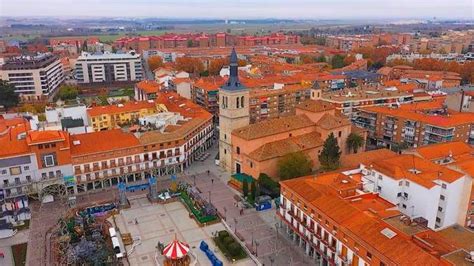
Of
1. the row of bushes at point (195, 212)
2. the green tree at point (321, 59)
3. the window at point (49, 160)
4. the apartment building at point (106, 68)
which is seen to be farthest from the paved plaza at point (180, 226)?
the green tree at point (321, 59)

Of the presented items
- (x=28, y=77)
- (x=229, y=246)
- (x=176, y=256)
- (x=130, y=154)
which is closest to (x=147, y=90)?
(x=28, y=77)

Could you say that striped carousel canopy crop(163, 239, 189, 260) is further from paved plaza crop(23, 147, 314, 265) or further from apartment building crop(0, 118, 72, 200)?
apartment building crop(0, 118, 72, 200)

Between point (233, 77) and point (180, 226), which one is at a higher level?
point (233, 77)

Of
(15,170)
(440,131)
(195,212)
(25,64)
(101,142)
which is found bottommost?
(195,212)

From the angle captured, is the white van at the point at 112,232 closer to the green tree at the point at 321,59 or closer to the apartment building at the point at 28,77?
the apartment building at the point at 28,77

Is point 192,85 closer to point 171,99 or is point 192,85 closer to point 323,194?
point 171,99

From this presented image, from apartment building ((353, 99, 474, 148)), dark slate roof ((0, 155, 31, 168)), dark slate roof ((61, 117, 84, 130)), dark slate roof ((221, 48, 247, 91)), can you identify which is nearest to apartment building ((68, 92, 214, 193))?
dark slate roof ((0, 155, 31, 168))

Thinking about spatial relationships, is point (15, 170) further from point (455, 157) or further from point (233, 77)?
point (455, 157)
